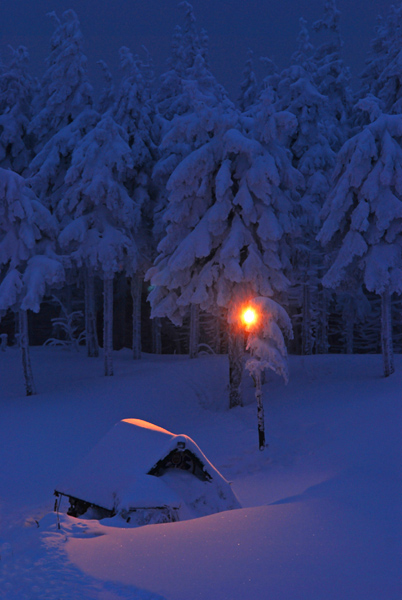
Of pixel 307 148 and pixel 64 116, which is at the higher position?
pixel 64 116

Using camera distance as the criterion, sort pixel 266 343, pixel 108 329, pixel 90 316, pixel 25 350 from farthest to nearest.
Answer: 1. pixel 90 316
2. pixel 108 329
3. pixel 25 350
4. pixel 266 343

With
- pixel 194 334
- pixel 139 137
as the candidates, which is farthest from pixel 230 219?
pixel 139 137

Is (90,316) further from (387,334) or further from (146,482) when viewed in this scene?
(146,482)

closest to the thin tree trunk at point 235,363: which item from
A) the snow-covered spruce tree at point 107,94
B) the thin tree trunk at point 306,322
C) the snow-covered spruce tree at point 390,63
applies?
the thin tree trunk at point 306,322

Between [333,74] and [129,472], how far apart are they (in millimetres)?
27716

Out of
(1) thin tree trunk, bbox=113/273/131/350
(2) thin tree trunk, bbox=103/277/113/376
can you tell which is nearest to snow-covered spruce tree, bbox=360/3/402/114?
(2) thin tree trunk, bbox=103/277/113/376

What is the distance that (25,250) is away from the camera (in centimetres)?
2188

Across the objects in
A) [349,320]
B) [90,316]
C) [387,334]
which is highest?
[90,316]

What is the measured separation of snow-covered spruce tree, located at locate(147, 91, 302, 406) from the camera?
18703 mm

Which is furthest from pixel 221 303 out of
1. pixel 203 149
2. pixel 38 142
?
pixel 38 142

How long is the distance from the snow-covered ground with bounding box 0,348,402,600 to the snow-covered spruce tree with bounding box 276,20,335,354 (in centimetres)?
462

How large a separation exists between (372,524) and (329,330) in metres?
31.5

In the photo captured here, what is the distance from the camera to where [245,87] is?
3453cm

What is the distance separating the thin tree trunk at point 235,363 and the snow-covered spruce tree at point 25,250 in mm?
6722
